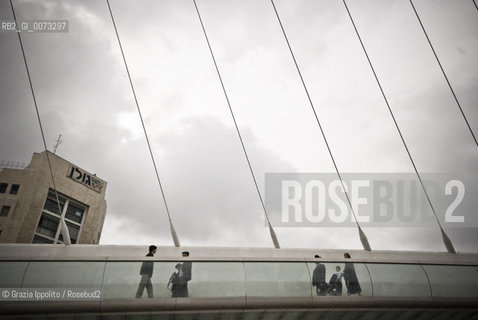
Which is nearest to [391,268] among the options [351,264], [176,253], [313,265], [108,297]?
[351,264]

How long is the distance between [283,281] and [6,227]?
99.5 ft

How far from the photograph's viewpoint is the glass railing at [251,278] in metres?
7.50

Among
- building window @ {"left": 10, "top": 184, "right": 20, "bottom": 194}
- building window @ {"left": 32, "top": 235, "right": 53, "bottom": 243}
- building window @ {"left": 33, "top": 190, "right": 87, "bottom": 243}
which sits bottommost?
building window @ {"left": 32, "top": 235, "right": 53, "bottom": 243}

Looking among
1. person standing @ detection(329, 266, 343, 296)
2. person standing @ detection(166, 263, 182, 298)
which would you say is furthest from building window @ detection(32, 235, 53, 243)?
person standing @ detection(329, 266, 343, 296)

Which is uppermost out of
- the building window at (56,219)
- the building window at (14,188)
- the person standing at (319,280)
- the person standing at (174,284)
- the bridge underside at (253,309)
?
the building window at (14,188)

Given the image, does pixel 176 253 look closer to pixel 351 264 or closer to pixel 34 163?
pixel 351 264

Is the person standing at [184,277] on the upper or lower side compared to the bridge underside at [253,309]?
upper

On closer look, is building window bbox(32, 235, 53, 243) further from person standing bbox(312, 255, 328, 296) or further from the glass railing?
person standing bbox(312, 255, 328, 296)

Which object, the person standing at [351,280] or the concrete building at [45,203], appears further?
the concrete building at [45,203]

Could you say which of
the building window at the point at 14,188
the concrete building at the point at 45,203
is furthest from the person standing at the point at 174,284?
the building window at the point at 14,188

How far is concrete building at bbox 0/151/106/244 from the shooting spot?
91.7ft

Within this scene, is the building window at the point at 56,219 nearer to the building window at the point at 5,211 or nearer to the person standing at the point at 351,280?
the building window at the point at 5,211

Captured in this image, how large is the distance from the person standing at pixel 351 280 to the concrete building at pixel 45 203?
1123 inches

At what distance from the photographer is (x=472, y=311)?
8.60 m
